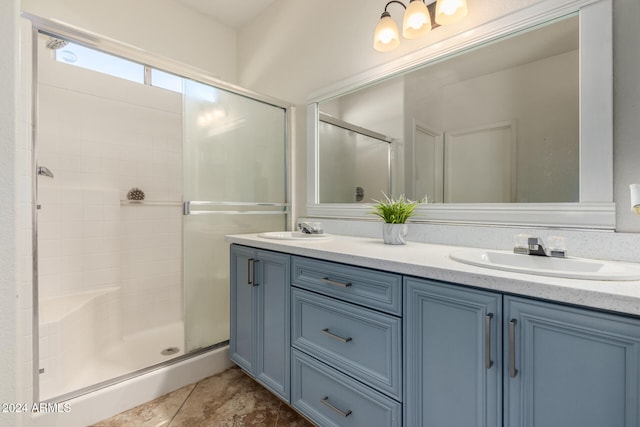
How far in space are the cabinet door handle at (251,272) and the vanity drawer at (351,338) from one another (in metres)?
0.32

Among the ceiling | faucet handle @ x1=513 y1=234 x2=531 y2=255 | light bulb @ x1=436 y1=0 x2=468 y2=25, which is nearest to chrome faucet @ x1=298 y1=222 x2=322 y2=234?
faucet handle @ x1=513 y1=234 x2=531 y2=255

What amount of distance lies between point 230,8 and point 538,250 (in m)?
2.77

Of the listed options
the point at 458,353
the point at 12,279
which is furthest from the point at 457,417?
the point at 12,279

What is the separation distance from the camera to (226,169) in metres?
1.97

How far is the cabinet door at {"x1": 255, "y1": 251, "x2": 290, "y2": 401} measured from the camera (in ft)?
4.69

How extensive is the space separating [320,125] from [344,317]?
138 cm

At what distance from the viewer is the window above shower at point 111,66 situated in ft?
6.55

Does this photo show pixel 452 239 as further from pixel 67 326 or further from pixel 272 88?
pixel 67 326

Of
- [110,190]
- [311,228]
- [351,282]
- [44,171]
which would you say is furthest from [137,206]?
[351,282]

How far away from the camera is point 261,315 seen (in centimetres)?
158

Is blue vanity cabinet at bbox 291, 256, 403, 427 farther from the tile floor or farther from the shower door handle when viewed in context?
the shower door handle

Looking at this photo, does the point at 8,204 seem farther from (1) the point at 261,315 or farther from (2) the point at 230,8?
(2) the point at 230,8

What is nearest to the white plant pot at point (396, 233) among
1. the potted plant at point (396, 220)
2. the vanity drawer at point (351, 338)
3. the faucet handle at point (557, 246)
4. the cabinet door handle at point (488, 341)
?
the potted plant at point (396, 220)

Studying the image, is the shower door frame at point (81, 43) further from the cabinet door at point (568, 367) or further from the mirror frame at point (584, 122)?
the cabinet door at point (568, 367)
